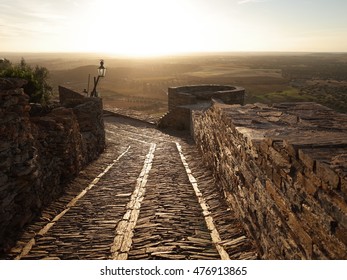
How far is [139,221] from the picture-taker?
472 centimetres

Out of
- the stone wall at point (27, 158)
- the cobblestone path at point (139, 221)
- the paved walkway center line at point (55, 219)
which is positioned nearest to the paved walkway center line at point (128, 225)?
the cobblestone path at point (139, 221)

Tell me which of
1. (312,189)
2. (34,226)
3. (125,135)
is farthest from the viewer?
(125,135)

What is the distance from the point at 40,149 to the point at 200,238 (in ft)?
11.5

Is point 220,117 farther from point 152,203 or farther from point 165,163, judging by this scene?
point 165,163

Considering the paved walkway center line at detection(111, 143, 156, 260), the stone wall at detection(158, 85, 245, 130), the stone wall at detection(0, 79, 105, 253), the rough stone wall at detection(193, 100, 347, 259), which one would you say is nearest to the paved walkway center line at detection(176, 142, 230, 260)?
the rough stone wall at detection(193, 100, 347, 259)

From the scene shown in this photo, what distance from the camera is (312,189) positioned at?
2504mm

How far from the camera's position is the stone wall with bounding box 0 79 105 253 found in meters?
4.35

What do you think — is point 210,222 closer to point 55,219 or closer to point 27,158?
point 55,219

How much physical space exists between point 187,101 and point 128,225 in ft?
44.5

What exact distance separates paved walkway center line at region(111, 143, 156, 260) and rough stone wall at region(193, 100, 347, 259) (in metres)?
1.55

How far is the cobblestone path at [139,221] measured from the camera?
3.86 metres

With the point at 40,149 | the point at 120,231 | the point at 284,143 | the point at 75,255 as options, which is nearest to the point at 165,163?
the point at 40,149

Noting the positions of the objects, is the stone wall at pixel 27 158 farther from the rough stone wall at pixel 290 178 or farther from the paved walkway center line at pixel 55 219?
the rough stone wall at pixel 290 178

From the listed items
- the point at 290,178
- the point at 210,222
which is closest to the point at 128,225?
the point at 210,222
